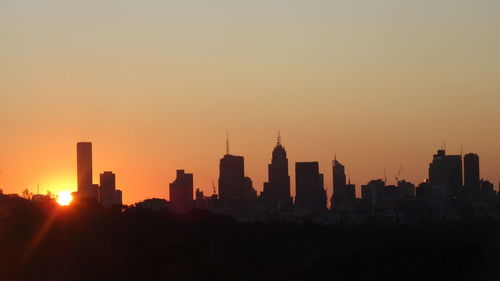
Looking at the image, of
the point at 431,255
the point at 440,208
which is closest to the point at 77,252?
the point at 431,255

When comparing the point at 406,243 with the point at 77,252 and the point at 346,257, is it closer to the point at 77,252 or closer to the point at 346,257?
the point at 346,257

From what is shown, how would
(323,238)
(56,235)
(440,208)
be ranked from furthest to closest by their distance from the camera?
(440,208)
(323,238)
(56,235)

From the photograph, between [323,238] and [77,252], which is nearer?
[77,252]

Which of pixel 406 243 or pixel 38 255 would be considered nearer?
pixel 38 255

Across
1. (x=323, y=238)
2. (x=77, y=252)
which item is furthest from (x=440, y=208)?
(x=77, y=252)

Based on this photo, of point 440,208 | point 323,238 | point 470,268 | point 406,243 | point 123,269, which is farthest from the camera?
point 440,208

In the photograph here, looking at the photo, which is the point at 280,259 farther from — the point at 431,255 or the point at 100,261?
the point at 100,261
